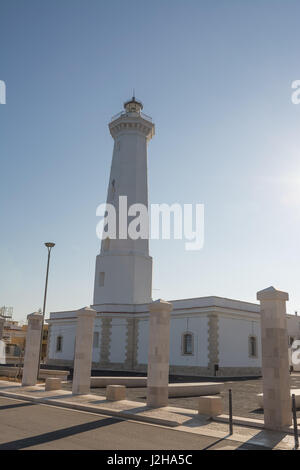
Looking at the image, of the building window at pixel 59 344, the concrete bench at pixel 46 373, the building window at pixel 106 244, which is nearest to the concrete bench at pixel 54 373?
the concrete bench at pixel 46 373

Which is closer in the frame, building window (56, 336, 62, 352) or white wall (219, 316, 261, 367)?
white wall (219, 316, 261, 367)

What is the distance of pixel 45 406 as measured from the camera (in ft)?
40.7

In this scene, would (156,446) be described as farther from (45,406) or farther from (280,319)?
(45,406)

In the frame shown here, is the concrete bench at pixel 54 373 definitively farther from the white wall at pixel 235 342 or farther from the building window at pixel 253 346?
the building window at pixel 253 346

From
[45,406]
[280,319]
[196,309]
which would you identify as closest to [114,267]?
[196,309]

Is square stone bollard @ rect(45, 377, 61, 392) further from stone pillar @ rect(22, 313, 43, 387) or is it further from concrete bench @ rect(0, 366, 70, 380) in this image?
concrete bench @ rect(0, 366, 70, 380)

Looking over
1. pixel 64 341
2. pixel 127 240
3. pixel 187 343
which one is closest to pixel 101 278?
pixel 127 240

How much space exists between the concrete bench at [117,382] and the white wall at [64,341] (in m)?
16.4

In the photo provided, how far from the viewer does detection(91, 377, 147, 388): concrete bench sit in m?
18.7

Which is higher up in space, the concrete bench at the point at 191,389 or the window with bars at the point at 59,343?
the window with bars at the point at 59,343

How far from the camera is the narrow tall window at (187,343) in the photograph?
28.7m

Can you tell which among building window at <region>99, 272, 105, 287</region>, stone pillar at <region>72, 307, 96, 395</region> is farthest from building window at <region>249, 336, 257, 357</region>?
stone pillar at <region>72, 307, 96, 395</region>

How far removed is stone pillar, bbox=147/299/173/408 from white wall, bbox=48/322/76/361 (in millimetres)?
23580
